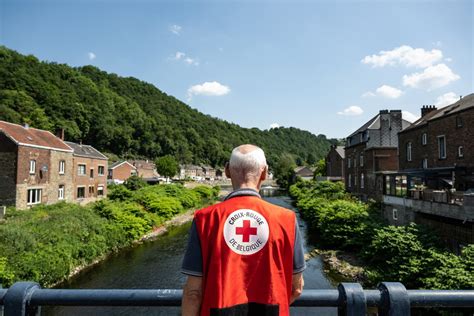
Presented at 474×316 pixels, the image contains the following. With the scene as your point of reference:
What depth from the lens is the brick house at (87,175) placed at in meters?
33.2

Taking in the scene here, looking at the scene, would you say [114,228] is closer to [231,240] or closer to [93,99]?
[231,240]

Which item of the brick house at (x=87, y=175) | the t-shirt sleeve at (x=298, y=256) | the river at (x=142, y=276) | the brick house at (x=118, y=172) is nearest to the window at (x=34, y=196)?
the brick house at (x=87, y=175)

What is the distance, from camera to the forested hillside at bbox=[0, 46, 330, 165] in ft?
250

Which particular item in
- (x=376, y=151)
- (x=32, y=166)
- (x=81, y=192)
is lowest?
(x=81, y=192)

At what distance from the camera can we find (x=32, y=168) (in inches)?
1041

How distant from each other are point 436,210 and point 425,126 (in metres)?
12.1

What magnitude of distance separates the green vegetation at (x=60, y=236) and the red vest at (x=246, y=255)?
15499 mm

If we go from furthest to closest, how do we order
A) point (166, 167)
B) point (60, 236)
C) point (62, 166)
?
1. point (166, 167)
2. point (62, 166)
3. point (60, 236)

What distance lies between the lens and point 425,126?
2688cm

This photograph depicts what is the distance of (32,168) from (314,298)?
3018 centimetres

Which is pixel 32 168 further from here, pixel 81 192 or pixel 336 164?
pixel 336 164

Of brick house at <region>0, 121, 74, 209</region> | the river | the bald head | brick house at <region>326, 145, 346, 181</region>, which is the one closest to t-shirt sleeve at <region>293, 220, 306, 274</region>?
the bald head

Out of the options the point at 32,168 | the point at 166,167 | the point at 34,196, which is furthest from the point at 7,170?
the point at 166,167

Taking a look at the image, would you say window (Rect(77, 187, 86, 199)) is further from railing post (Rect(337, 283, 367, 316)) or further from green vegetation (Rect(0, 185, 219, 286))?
railing post (Rect(337, 283, 367, 316))
